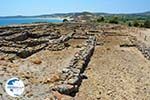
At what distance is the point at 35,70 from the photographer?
66.0ft

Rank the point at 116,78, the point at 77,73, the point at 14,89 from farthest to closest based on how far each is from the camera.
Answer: the point at 116,78
the point at 77,73
the point at 14,89

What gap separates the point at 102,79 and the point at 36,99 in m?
5.51

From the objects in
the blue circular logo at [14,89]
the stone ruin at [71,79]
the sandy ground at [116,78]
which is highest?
the blue circular logo at [14,89]

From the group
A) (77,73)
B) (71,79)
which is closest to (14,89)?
(71,79)

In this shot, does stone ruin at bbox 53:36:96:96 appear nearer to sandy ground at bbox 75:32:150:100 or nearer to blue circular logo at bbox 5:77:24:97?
sandy ground at bbox 75:32:150:100

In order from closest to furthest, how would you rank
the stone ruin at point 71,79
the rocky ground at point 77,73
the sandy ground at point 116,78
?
1. the stone ruin at point 71,79
2. the rocky ground at point 77,73
3. the sandy ground at point 116,78

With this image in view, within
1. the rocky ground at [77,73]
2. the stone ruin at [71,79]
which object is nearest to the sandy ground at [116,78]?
the rocky ground at [77,73]

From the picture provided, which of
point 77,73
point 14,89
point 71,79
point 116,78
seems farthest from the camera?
point 116,78

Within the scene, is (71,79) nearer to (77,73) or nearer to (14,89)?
(77,73)

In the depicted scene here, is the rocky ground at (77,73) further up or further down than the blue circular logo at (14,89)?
further down

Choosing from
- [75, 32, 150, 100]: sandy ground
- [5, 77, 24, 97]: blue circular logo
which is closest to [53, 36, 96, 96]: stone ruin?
[75, 32, 150, 100]: sandy ground

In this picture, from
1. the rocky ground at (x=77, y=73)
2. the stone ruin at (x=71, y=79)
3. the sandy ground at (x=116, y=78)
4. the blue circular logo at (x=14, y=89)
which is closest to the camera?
the blue circular logo at (x=14, y=89)

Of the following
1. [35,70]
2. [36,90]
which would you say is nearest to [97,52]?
[35,70]

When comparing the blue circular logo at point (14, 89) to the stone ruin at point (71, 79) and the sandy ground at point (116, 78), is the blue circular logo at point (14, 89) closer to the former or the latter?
the stone ruin at point (71, 79)
